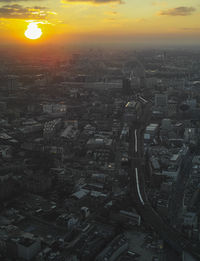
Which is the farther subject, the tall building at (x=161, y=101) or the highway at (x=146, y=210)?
the tall building at (x=161, y=101)

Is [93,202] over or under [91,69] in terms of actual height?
under

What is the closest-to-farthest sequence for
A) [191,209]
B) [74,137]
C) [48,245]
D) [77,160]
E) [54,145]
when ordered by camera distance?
[48,245], [191,209], [77,160], [54,145], [74,137]

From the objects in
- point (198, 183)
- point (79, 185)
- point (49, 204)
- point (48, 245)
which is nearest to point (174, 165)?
point (198, 183)

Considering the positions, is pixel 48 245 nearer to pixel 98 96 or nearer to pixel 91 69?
pixel 98 96

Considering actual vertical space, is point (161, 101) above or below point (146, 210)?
above

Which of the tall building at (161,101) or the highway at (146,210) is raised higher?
the tall building at (161,101)

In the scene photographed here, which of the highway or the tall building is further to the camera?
the tall building

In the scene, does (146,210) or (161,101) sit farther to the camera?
(161,101)

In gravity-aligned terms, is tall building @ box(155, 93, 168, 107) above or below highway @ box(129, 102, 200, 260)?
Result: above
